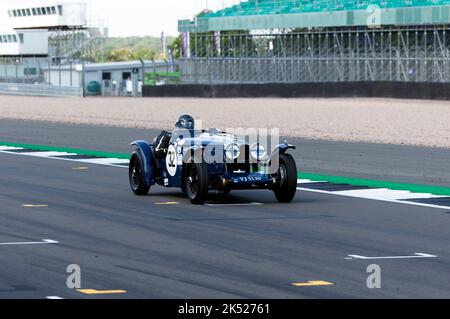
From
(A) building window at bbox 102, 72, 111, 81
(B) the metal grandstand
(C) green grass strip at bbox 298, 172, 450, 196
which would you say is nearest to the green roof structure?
(B) the metal grandstand

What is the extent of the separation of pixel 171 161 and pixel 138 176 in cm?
90

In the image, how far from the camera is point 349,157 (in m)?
24.0

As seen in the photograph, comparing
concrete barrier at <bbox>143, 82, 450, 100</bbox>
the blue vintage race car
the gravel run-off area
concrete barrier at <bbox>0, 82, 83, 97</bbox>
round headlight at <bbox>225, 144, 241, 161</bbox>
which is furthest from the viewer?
concrete barrier at <bbox>0, 82, 83, 97</bbox>

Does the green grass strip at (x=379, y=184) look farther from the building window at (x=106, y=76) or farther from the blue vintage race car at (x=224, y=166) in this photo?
the building window at (x=106, y=76)

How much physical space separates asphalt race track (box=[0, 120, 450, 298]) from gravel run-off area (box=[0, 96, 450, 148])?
11.7 metres

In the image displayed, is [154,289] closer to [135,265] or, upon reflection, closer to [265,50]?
Result: [135,265]

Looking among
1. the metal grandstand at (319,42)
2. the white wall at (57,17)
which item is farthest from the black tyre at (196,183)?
the white wall at (57,17)

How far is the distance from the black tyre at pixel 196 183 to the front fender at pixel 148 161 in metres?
0.92

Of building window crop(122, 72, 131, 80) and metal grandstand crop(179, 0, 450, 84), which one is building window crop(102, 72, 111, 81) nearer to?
building window crop(122, 72, 131, 80)

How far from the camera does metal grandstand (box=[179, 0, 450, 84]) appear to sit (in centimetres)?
6353

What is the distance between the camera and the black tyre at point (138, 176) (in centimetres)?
1697

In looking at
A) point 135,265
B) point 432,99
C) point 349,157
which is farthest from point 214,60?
point 135,265

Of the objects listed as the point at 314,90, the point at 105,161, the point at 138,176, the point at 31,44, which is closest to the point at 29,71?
the point at 31,44
